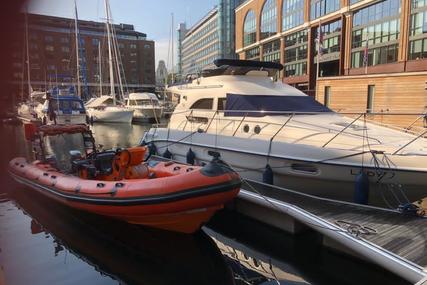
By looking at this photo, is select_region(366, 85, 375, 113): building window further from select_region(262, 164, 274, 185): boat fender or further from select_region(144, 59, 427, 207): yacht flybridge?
select_region(262, 164, 274, 185): boat fender

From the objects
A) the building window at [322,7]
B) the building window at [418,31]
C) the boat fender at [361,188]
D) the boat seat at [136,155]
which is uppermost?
the building window at [322,7]

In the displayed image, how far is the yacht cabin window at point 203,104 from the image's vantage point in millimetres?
10947

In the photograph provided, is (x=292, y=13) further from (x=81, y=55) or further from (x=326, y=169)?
(x=326, y=169)

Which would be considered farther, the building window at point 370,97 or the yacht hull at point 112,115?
the yacht hull at point 112,115

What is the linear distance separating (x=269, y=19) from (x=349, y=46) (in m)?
19.0

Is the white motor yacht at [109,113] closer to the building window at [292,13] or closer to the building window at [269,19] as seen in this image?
the building window at [292,13]

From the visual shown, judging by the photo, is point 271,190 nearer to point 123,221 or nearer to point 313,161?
point 313,161

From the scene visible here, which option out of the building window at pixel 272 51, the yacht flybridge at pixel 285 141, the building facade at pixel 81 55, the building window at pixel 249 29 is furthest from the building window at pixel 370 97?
the building window at pixel 249 29

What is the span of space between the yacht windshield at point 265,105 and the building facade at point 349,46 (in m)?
1.94

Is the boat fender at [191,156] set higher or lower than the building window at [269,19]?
lower

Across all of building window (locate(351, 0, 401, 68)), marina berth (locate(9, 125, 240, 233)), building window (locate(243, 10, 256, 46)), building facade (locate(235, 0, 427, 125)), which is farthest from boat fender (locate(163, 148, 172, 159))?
building window (locate(243, 10, 256, 46))

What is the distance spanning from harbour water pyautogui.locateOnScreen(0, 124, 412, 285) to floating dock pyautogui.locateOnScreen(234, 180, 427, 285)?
1.15 ft

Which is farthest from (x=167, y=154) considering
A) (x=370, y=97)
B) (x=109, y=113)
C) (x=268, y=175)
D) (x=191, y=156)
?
(x=109, y=113)

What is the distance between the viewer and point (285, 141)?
8555 millimetres
